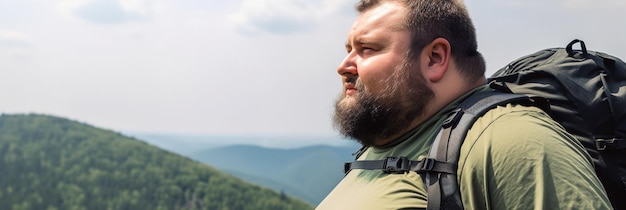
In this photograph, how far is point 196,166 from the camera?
310 feet

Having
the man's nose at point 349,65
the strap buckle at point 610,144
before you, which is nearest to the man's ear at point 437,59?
the man's nose at point 349,65

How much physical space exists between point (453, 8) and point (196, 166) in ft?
311

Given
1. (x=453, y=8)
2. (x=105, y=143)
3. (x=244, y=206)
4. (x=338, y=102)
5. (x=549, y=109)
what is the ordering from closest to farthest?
(x=549, y=109), (x=453, y=8), (x=338, y=102), (x=244, y=206), (x=105, y=143)

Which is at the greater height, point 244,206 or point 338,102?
point 338,102

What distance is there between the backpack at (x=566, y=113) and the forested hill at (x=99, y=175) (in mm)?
83632

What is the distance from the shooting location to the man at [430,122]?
166cm

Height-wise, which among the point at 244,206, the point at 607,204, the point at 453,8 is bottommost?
the point at 244,206

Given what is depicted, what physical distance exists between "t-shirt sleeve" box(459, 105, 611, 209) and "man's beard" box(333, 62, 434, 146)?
0.42 metres

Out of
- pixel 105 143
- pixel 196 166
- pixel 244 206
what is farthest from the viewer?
pixel 105 143

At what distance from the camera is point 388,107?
2189 millimetres

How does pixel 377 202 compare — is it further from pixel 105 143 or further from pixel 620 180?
pixel 105 143

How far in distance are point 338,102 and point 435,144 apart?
65 centimetres

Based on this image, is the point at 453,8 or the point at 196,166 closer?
the point at 453,8

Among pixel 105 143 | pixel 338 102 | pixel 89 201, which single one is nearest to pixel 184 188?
pixel 89 201
